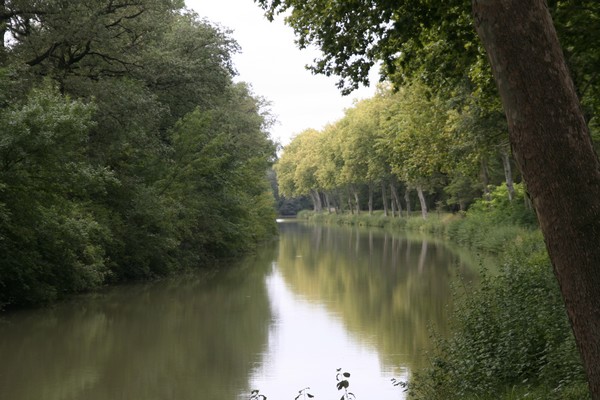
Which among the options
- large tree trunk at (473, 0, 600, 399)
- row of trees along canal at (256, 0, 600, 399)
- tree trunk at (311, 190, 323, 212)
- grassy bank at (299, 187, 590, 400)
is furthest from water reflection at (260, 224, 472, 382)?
tree trunk at (311, 190, 323, 212)

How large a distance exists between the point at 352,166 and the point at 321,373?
59973 millimetres

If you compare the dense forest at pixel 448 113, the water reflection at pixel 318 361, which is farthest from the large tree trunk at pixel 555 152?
the water reflection at pixel 318 361

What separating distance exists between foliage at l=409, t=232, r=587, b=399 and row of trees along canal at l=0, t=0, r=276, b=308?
8998mm

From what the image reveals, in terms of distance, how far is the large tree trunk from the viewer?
13.4 ft

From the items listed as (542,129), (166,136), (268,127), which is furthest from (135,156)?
(268,127)

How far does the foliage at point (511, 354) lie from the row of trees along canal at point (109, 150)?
29.5 feet

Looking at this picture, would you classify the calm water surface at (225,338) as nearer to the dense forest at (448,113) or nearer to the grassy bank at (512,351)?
the grassy bank at (512,351)

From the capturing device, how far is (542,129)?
4180 mm

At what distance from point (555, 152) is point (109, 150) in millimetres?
19245

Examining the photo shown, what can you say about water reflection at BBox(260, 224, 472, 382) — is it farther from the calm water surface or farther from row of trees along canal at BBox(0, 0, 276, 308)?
row of trees along canal at BBox(0, 0, 276, 308)

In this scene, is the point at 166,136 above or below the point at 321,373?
above

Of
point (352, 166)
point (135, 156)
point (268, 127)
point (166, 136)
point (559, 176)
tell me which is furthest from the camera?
point (352, 166)

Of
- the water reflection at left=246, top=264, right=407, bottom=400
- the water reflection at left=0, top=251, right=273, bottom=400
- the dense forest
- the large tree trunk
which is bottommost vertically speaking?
the water reflection at left=246, top=264, right=407, bottom=400

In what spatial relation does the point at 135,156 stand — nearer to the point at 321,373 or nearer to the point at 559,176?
the point at 321,373
